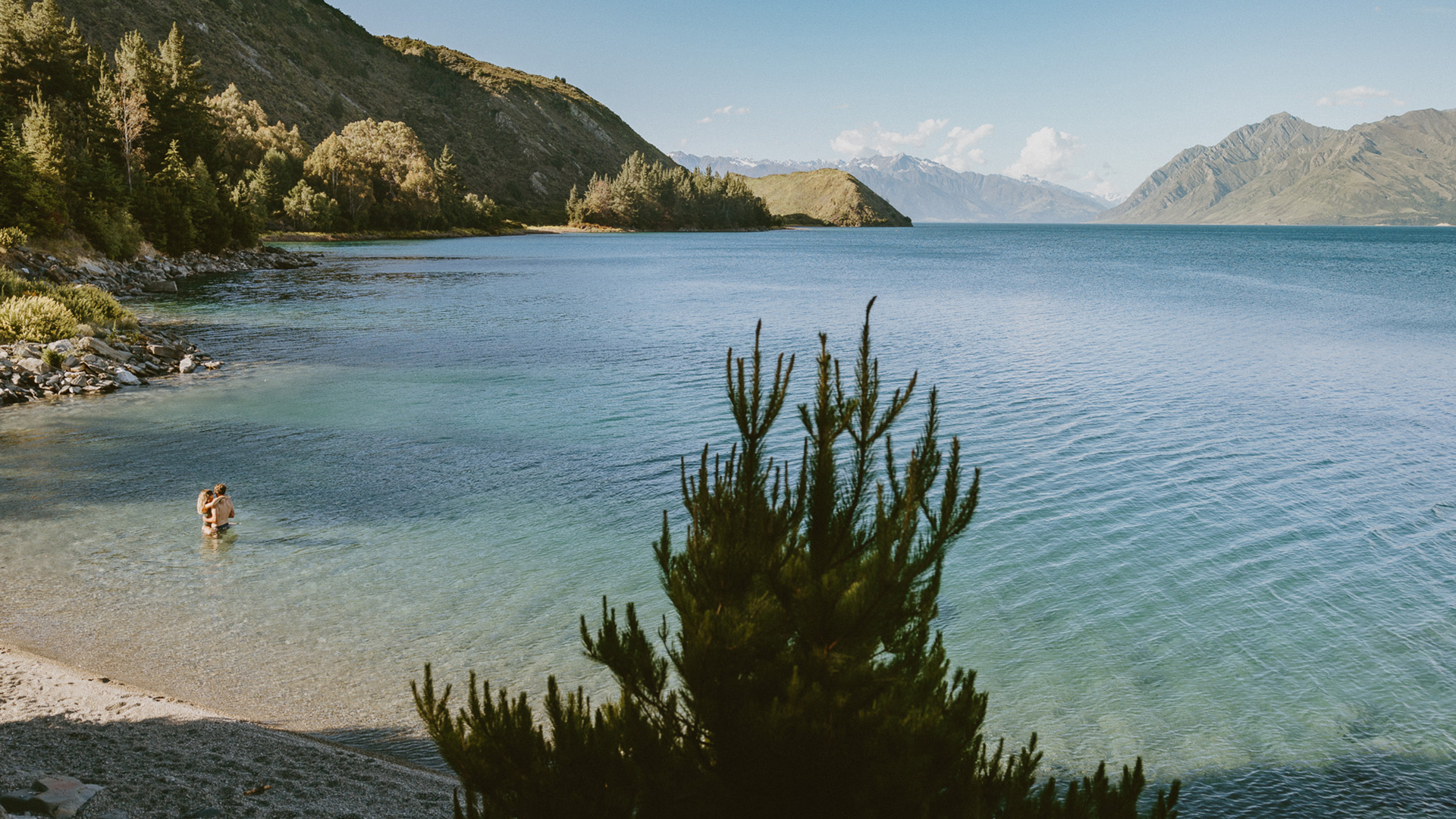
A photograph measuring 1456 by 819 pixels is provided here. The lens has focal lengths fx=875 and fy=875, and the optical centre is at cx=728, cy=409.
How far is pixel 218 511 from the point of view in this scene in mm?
13914

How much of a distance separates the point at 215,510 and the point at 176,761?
24.9ft

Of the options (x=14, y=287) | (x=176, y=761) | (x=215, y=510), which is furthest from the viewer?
(x=14, y=287)

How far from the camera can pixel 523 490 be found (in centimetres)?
1712

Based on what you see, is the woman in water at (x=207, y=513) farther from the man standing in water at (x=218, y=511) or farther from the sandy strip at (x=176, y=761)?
the sandy strip at (x=176, y=761)

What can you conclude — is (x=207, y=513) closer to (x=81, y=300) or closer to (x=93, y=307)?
(x=93, y=307)

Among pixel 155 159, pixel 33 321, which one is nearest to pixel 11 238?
pixel 33 321

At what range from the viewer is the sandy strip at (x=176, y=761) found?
6621 mm

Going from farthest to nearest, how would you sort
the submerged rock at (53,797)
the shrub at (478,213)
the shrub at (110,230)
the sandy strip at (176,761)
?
the shrub at (478,213) < the shrub at (110,230) < the sandy strip at (176,761) < the submerged rock at (53,797)

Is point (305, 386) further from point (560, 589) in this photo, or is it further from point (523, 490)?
point (560, 589)

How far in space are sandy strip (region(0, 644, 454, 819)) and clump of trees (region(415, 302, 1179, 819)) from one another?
323 centimetres

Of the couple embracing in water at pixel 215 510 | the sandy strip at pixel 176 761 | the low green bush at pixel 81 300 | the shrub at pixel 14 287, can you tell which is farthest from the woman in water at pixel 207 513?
the shrub at pixel 14 287

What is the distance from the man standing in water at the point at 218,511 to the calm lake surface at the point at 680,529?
1.43 ft

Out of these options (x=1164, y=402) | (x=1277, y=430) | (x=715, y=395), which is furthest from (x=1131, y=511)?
(x=715, y=395)

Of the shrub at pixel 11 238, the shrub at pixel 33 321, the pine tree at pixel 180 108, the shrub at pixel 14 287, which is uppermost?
the pine tree at pixel 180 108
